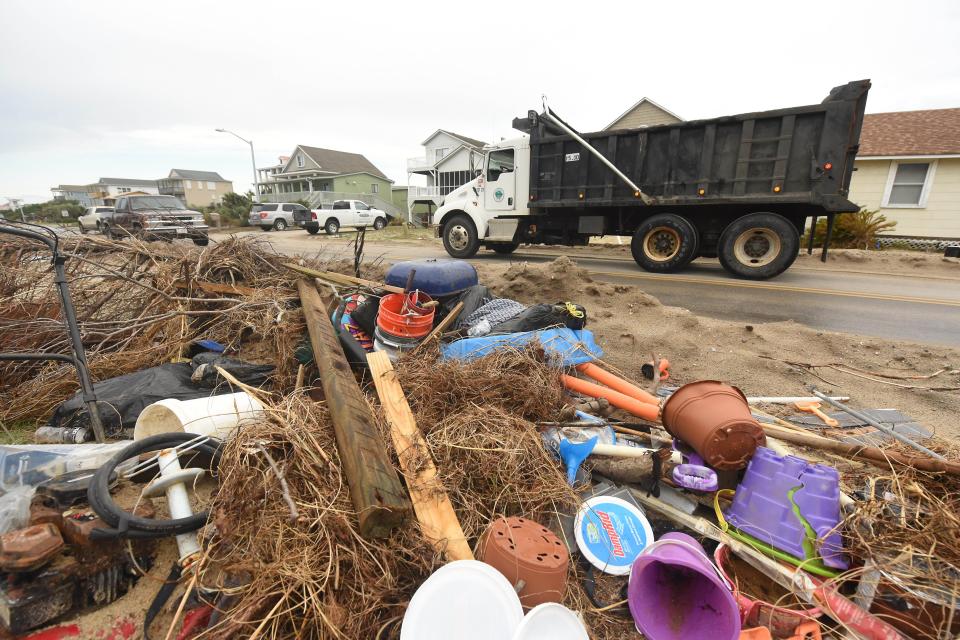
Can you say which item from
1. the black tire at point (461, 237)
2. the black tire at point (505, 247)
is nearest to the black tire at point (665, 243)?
the black tire at point (505, 247)

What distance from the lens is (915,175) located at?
46.3 feet

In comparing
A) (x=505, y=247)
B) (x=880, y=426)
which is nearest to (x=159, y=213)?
(x=505, y=247)

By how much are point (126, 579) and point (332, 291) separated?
3.55 meters

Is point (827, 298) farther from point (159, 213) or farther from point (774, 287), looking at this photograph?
point (159, 213)

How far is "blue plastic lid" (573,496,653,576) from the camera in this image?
5.96 feet

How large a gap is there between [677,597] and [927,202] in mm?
19500

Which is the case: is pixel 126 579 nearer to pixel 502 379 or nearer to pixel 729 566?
pixel 502 379

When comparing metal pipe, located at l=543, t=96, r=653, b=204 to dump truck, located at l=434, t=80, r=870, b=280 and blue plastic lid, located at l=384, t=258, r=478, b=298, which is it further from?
blue plastic lid, located at l=384, t=258, r=478, b=298

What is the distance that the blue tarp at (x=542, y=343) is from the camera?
10.4 feet

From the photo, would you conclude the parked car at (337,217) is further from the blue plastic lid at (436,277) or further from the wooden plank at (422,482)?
the wooden plank at (422,482)

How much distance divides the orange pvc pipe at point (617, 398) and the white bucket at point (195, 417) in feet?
6.65

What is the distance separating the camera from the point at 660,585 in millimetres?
1692

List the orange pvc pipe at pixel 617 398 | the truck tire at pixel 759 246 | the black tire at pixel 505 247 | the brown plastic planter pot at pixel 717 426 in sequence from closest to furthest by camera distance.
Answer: the brown plastic planter pot at pixel 717 426 < the orange pvc pipe at pixel 617 398 < the truck tire at pixel 759 246 < the black tire at pixel 505 247

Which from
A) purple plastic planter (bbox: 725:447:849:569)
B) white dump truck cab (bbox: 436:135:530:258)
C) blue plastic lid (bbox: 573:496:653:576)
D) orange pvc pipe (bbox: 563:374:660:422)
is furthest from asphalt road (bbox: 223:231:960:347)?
blue plastic lid (bbox: 573:496:653:576)
